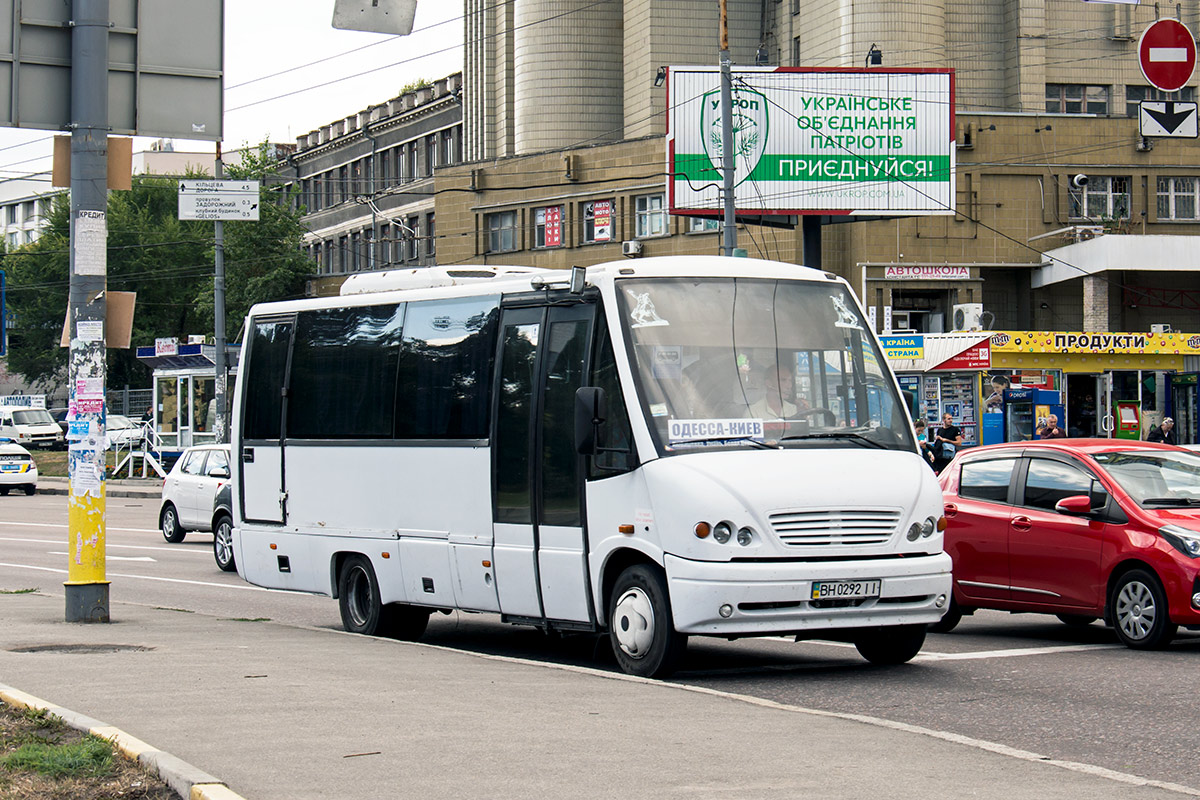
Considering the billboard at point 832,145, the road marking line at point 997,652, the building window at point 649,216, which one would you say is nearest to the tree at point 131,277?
the building window at point 649,216

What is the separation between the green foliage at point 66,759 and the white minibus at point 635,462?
4.07 m

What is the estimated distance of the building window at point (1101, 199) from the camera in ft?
164

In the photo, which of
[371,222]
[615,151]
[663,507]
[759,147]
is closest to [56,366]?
[371,222]

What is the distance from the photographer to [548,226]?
5722cm

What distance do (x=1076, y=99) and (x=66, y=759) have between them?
5381 cm

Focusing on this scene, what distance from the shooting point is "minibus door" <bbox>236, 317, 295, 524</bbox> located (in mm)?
14414

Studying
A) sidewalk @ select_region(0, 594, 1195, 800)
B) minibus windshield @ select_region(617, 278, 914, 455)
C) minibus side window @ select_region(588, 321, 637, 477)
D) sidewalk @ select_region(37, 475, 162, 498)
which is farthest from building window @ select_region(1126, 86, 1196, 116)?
sidewalk @ select_region(0, 594, 1195, 800)

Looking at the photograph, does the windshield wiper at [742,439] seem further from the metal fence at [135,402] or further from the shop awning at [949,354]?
the metal fence at [135,402]

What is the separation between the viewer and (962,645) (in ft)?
42.0

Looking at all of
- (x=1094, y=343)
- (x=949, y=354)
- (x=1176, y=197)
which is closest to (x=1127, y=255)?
(x=1176, y=197)

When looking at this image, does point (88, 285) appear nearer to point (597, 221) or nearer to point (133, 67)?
point (133, 67)

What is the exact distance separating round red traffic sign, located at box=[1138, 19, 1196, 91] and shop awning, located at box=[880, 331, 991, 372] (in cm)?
1676

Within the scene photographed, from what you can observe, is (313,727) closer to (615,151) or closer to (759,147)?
(759,147)

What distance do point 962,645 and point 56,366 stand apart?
7524 centimetres
